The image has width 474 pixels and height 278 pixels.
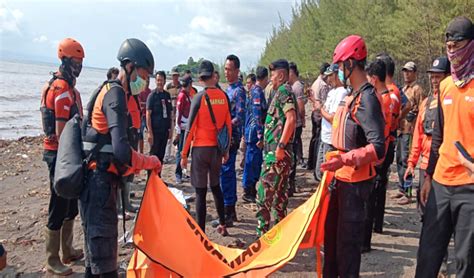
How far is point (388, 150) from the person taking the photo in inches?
226

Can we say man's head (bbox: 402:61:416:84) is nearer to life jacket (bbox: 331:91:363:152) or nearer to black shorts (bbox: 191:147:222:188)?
black shorts (bbox: 191:147:222:188)

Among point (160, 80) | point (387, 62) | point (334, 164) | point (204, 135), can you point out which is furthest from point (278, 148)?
point (160, 80)

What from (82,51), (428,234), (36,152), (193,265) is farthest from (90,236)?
(36,152)

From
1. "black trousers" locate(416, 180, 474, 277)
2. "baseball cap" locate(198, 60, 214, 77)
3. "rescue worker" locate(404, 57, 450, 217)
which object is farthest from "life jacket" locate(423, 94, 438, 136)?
"baseball cap" locate(198, 60, 214, 77)

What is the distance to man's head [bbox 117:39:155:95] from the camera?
3.42 m

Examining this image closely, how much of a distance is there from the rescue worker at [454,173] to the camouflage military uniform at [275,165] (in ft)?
6.23

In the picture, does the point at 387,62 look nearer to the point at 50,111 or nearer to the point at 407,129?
the point at 407,129

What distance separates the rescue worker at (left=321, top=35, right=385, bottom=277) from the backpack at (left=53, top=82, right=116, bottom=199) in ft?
6.56

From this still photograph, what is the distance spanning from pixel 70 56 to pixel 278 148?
8.68 feet

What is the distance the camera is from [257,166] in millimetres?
7742

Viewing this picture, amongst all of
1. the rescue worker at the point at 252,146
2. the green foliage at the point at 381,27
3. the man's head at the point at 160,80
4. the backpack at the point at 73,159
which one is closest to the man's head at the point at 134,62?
the backpack at the point at 73,159

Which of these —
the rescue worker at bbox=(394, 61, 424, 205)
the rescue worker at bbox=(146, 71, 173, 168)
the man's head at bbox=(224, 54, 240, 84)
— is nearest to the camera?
the man's head at bbox=(224, 54, 240, 84)

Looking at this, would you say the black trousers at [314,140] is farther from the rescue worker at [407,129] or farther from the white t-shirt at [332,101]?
the white t-shirt at [332,101]

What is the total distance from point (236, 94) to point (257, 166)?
1.42 metres
